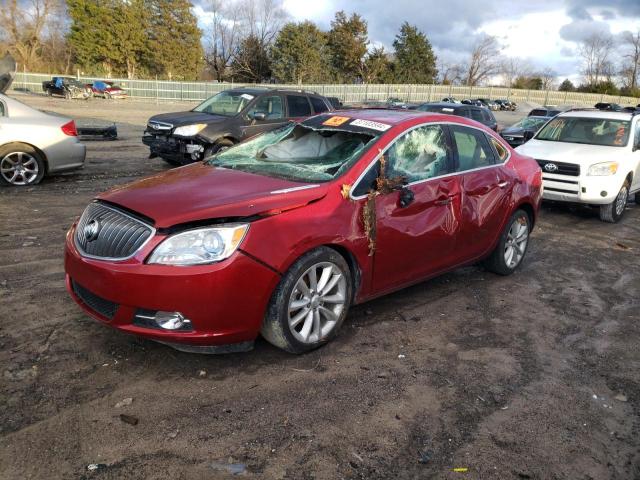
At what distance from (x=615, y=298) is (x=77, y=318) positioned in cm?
492

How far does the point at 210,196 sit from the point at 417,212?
1.67 m

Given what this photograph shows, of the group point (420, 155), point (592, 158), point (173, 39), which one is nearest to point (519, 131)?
point (592, 158)

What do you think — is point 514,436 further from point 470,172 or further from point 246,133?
point 246,133

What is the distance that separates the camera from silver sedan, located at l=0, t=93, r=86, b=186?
841cm

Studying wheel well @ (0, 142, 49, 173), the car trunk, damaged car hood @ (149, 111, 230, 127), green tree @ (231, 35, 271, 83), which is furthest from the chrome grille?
green tree @ (231, 35, 271, 83)

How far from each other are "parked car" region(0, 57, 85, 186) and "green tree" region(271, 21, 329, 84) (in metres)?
51.9

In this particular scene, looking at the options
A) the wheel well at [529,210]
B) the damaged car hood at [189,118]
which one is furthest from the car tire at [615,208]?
the damaged car hood at [189,118]

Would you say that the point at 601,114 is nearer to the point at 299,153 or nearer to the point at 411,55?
the point at 299,153

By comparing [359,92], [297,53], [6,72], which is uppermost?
[297,53]

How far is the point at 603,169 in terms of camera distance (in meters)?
8.48

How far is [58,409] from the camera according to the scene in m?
3.01

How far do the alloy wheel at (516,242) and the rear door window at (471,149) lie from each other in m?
0.82

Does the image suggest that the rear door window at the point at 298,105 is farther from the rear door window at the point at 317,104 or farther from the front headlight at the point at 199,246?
the front headlight at the point at 199,246

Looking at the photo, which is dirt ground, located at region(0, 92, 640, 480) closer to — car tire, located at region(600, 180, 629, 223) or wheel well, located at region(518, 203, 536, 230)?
wheel well, located at region(518, 203, 536, 230)
